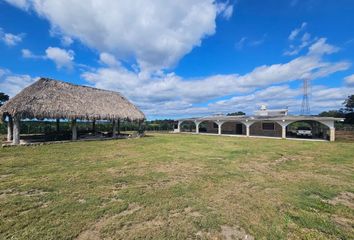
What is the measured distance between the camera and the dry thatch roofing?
13557 mm

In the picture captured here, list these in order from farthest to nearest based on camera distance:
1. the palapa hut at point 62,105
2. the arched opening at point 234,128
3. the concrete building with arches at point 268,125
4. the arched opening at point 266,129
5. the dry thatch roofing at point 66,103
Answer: the arched opening at point 234,128
the arched opening at point 266,129
the concrete building with arches at point 268,125
the dry thatch roofing at point 66,103
the palapa hut at point 62,105

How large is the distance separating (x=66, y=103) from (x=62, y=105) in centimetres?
55

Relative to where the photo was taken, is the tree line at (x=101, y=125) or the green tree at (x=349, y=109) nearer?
Answer: the tree line at (x=101, y=125)

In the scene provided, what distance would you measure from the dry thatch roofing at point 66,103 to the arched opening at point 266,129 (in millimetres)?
15883

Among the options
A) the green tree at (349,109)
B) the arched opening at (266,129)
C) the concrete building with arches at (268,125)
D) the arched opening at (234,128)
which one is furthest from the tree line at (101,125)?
the arched opening at (266,129)

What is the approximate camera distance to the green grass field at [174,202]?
3.19 m

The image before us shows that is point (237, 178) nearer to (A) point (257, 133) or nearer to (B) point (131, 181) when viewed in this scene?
(B) point (131, 181)

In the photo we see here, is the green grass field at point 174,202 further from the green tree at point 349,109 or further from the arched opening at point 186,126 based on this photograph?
the green tree at point 349,109

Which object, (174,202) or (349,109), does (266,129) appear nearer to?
(174,202)

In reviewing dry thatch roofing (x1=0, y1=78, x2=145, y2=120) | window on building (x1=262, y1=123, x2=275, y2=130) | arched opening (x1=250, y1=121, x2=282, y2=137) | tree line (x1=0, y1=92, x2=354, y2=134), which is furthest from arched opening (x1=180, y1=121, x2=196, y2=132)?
Answer: dry thatch roofing (x1=0, y1=78, x2=145, y2=120)

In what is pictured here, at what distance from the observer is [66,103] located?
15969 mm

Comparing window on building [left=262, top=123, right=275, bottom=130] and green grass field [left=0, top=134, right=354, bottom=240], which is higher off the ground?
window on building [left=262, top=123, right=275, bottom=130]

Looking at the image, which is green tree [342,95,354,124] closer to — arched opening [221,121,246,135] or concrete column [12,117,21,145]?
arched opening [221,121,246,135]

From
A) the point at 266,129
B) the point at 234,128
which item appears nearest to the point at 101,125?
the point at 234,128
